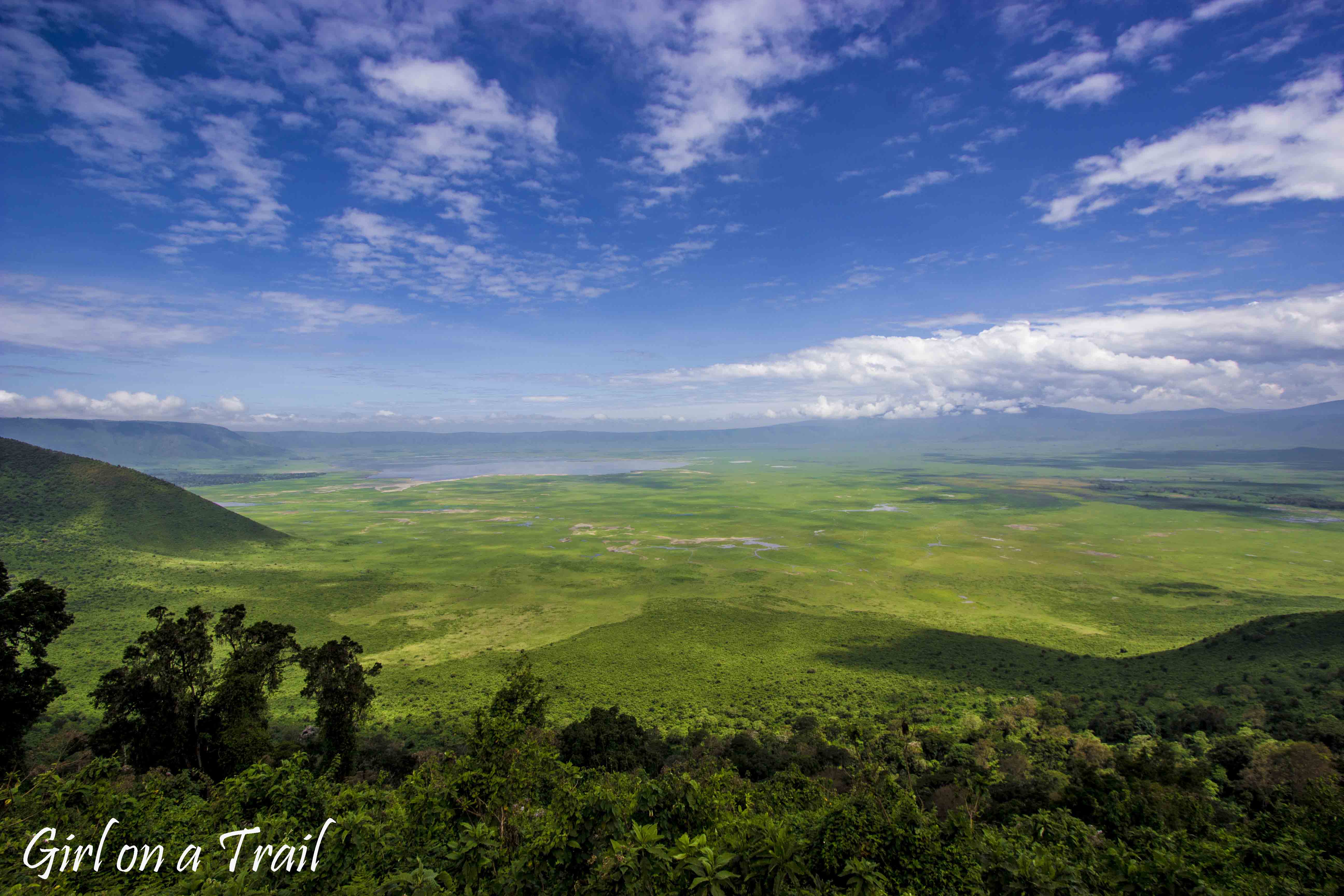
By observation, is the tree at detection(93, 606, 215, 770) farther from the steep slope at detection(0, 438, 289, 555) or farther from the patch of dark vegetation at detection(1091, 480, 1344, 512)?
the patch of dark vegetation at detection(1091, 480, 1344, 512)

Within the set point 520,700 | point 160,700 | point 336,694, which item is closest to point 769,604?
point 336,694

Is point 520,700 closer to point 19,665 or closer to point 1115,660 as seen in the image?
point 19,665

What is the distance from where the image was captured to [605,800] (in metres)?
12.3

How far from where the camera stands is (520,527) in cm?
12131

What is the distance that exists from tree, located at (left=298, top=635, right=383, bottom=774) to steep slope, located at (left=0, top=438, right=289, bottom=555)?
8260 cm

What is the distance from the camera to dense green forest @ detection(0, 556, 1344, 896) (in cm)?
1010

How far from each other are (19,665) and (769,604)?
61.4 m

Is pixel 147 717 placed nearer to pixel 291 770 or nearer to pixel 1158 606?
pixel 291 770

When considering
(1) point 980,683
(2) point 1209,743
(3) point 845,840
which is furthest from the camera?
(1) point 980,683

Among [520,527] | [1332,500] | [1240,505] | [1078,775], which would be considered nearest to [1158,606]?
[1078,775]

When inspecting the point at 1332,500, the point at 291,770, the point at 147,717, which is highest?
the point at 291,770

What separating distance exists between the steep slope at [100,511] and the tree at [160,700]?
79014mm

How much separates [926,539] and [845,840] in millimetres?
108048

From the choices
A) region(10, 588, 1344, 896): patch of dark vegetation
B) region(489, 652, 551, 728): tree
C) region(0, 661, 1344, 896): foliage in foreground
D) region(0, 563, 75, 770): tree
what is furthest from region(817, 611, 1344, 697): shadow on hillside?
region(0, 563, 75, 770): tree
